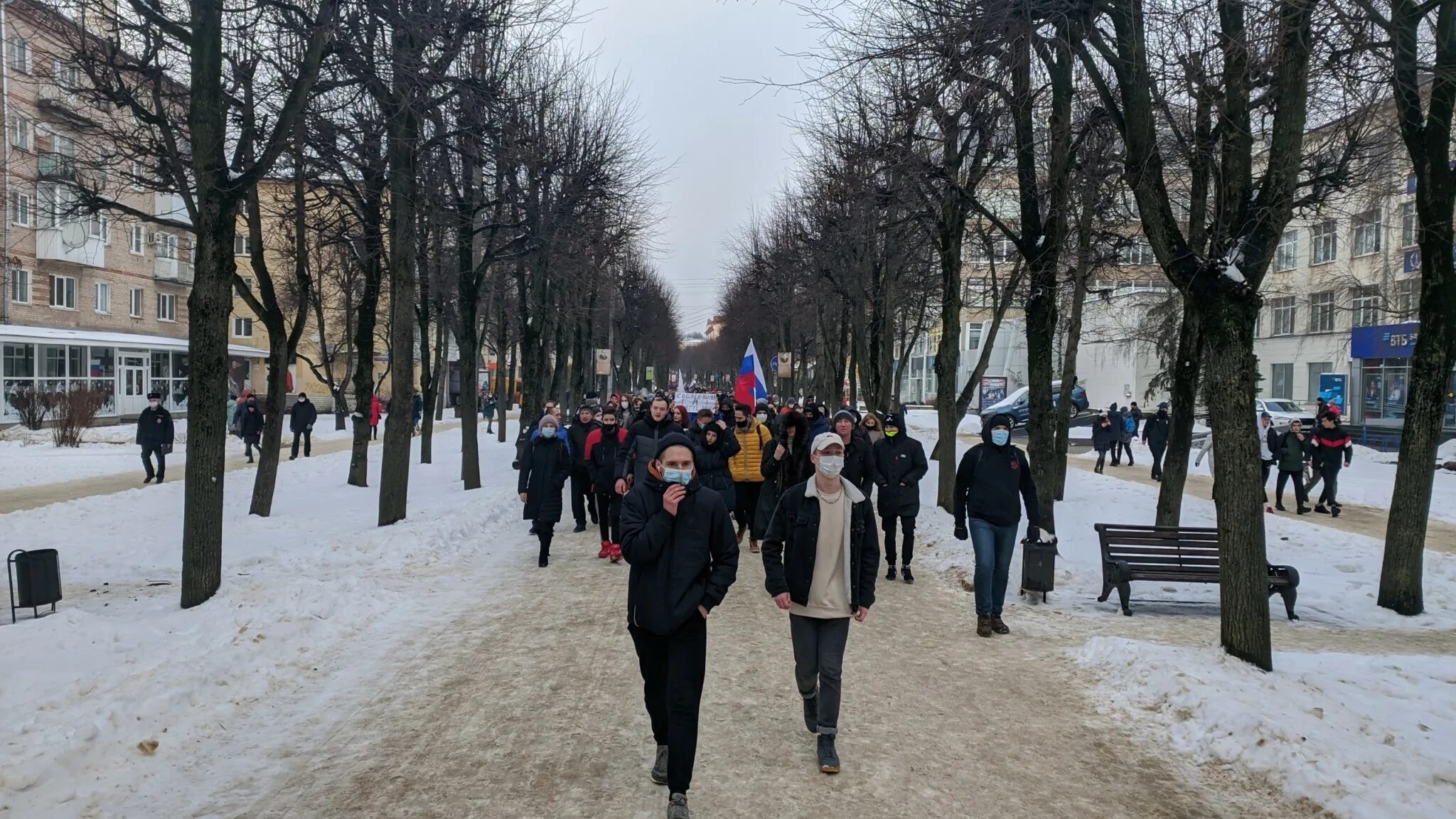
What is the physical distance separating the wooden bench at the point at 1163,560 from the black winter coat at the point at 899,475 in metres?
1.97

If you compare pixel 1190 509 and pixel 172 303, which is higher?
pixel 172 303

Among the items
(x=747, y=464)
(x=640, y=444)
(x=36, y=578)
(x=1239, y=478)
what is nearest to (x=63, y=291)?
(x=747, y=464)

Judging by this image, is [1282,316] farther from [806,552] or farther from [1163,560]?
[806,552]

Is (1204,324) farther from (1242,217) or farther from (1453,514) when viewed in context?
(1453,514)

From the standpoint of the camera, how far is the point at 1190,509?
56.4 feet

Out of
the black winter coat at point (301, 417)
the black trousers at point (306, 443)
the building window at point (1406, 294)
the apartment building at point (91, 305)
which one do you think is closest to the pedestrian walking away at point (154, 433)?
the black winter coat at point (301, 417)

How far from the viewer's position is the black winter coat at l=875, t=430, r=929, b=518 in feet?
35.2

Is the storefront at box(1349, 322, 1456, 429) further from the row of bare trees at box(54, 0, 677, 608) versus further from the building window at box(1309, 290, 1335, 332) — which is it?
the row of bare trees at box(54, 0, 677, 608)

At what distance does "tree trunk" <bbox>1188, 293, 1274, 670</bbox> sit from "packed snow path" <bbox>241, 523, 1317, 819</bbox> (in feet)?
3.96

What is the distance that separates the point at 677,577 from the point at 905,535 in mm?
6949

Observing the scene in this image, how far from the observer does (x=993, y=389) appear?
174 feet

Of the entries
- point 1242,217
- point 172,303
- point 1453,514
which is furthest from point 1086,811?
point 172,303

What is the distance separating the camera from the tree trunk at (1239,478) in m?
6.69

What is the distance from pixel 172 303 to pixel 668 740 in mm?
52069
